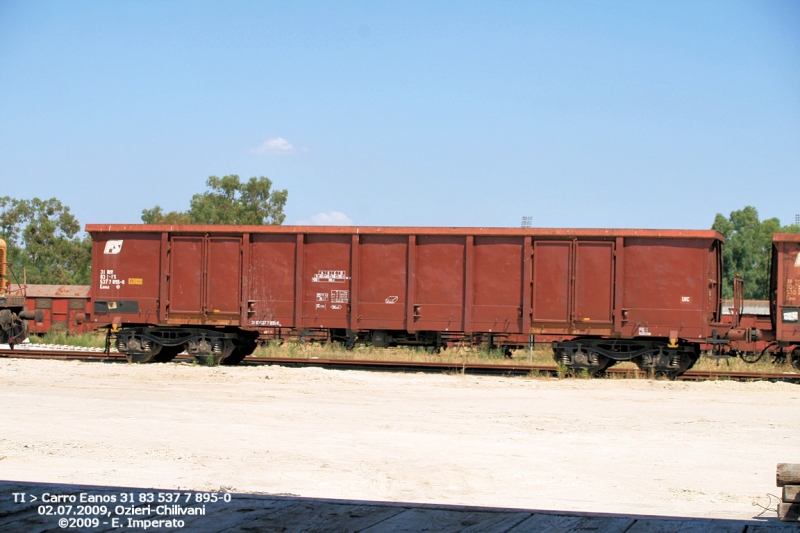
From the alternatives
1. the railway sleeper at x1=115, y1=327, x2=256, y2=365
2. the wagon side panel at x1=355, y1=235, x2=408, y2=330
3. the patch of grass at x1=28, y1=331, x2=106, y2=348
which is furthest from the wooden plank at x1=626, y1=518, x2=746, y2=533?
the patch of grass at x1=28, y1=331, x2=106, y2=348

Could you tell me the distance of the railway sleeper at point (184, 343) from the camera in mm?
18266

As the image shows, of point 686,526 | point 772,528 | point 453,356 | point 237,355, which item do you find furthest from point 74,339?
point 772,528

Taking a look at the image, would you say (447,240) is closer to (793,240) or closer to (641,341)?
(641,341)

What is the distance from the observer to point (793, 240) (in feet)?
57.4

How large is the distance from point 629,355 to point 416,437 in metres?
8.63

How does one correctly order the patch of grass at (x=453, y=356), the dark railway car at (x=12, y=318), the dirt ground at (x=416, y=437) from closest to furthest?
the dirt ground at (x=416, y=437), the patch of grass at (x=453, y=356), the dark railway car at (x=12, y=318)

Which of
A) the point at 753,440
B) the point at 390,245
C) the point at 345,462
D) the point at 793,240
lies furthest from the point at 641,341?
the point at 345,462

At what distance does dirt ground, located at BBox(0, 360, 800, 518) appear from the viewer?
708 cm

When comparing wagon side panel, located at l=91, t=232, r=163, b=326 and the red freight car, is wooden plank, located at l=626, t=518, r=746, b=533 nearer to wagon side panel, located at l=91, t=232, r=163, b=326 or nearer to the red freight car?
the red freight car

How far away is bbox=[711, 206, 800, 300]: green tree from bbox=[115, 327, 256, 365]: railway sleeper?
5232 cm

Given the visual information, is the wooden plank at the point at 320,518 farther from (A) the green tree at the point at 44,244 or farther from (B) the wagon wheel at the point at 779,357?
(A) the green tree at the point at 44,244

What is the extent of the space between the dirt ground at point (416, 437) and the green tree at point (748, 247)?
51.6 meters

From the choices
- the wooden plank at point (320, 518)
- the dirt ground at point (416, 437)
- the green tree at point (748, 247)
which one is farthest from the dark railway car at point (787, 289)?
the green tree at point (748, 247)

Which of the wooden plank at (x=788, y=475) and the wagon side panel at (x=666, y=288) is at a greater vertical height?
the wagon side panel at (x=666, y=288)
